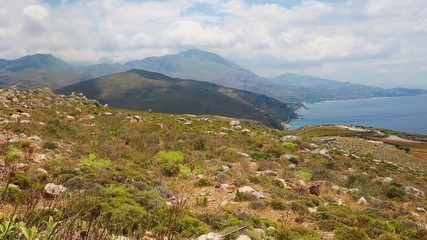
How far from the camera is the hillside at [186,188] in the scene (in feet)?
30.2

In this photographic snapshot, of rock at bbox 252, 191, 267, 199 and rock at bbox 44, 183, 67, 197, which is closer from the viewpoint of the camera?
rock at bbox 44, 183, 67, 197

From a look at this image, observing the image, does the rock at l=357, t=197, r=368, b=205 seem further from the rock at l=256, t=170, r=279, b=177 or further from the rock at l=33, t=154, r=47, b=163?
the rock at l=33, t=154, r=47, b=163

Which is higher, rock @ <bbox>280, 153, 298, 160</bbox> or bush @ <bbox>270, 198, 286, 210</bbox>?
bush @ <bbox>270, 198, 286, 210</bbox>

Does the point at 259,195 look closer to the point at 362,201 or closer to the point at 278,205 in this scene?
the point at 278,205

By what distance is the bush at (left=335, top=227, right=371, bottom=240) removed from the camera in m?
10.6

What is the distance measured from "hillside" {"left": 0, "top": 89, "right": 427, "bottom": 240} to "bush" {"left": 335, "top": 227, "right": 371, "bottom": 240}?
3cm

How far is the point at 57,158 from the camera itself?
51.3 feet

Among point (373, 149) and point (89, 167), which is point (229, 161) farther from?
point (373, 149)

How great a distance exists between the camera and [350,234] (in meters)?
10.8

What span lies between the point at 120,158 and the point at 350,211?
10.7 metres

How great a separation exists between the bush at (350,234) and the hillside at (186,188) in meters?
0.03

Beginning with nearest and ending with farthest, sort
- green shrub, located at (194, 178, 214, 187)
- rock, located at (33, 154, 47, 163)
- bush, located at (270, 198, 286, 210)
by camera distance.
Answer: bush, located at (270, 198, 286, 210) < rock, located at (33, 154, 47, 163) < green shrub, located at (194, 178, 214, 187)

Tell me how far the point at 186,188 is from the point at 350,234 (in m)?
6.32

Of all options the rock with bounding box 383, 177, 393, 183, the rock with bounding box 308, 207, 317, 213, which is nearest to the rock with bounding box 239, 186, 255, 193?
the rock with bounding box 308, 207, 317, 213
